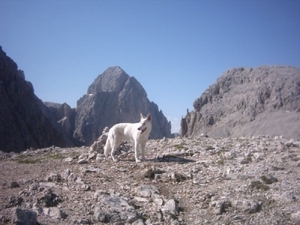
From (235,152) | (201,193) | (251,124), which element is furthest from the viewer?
(251,124)

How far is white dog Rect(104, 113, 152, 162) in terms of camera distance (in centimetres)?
1491

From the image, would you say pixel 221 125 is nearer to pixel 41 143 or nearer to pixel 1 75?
pixel 41 143

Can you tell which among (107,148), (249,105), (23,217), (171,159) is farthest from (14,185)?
(249,105)

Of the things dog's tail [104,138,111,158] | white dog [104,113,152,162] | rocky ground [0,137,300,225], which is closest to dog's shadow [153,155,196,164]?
rocky ground [0,137,300,225]

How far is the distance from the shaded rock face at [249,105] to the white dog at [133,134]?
305ft

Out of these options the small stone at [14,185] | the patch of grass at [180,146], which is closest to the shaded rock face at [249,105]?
the patch of grass at [180,146]

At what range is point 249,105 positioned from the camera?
138 m

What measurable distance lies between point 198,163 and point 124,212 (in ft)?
20.0

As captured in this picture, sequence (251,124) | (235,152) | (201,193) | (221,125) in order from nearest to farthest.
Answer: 1. (201,193)
2. (235,152)
3. (251,124)
4. (221,125)

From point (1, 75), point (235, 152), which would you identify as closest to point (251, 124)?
point (1, 75)

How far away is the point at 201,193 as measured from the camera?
31.2 feet

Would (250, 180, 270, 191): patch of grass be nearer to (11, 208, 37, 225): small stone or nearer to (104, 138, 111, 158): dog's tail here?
(11, 208, 37, 225): small stone

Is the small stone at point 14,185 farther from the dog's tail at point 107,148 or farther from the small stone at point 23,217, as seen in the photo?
the dog's tail at point 107,148

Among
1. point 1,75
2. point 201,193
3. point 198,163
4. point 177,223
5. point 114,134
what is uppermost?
point 1,75
